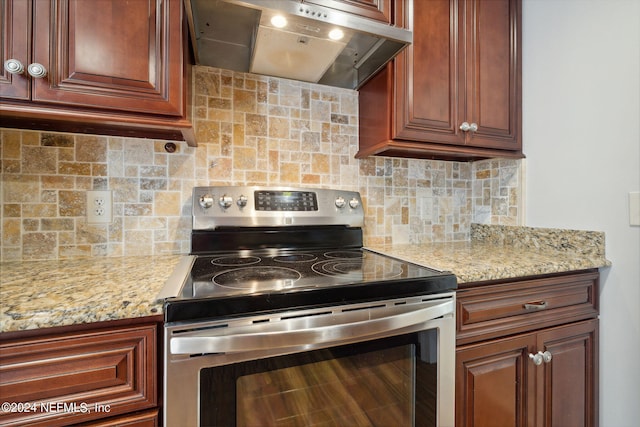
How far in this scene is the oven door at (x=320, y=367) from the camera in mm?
662

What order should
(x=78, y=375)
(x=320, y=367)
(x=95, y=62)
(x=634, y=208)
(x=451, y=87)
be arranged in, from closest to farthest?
(x=78, y=375), (x=320, y=367), (x=95, y=62), (x=634, y=208), (x=451, y=87)

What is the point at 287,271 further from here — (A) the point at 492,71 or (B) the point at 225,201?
(A) the point at 492,71

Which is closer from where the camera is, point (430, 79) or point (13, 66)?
point (13, 66)

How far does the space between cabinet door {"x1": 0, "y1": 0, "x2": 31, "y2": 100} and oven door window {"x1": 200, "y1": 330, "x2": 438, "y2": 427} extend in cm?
92

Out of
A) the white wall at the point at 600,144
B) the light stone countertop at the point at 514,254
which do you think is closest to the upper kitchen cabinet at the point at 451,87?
the white wall at the point at 600,144

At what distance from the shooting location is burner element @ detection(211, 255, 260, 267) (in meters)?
1.07

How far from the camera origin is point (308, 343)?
2.34ft

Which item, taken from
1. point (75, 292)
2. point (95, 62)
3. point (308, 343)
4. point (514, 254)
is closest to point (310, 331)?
point (308, 343)

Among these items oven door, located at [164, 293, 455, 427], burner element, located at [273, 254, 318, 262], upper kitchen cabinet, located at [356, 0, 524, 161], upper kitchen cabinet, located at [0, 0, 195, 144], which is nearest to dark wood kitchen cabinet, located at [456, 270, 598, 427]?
oven door, located at [164, 293, 455, 427]

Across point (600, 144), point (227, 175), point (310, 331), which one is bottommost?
point (310, 331)

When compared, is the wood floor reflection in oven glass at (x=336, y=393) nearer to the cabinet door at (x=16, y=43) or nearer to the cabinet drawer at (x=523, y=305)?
the cabinet drawer at (x=523, y=305)

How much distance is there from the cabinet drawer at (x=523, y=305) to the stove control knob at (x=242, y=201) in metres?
0.89

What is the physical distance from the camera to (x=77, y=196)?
3.79 feet

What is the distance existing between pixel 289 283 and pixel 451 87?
3.84ft
